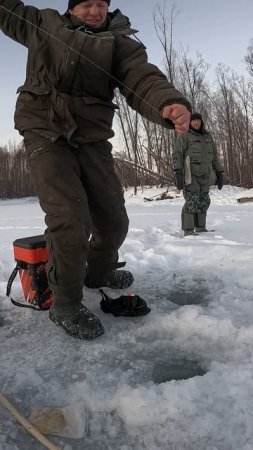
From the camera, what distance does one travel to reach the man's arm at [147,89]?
1735 mm

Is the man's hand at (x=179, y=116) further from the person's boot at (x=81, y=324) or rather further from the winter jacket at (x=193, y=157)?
the winter jacket at (x=193, y=157)

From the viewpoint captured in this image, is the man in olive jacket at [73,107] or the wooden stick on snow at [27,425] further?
the man in olive jacket at [73,107]

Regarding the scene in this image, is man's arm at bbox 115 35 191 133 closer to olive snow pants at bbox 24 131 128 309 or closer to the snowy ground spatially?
olive snow pants at bbox 24 131 128 309

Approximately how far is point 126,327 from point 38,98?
1.23 metres

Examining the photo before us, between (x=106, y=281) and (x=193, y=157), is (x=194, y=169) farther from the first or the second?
(x=106, y=281)

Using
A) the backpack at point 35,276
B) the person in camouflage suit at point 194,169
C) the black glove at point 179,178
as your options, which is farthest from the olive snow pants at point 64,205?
the person in camouflage suit at point 194,169

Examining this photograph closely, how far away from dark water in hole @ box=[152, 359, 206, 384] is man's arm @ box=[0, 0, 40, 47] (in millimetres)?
1775

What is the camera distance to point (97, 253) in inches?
100.0

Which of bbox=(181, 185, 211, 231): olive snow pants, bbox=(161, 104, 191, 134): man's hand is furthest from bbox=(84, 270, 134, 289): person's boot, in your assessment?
bbox=(181, 185, 211, 231): olive snow pants

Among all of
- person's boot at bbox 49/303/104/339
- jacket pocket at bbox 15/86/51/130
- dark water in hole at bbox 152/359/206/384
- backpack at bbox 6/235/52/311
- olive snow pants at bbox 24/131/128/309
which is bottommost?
dark water in hole at bbox 152/359/206/384

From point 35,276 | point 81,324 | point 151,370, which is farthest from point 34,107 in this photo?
point 151,370

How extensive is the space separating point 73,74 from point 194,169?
398 centimetres

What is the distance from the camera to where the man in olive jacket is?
78.1 inches

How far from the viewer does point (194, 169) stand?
5812mm
